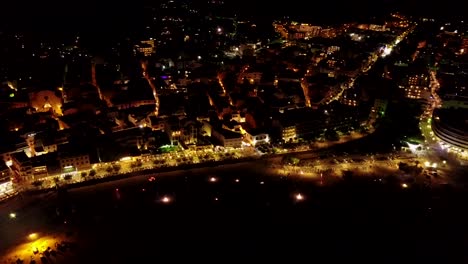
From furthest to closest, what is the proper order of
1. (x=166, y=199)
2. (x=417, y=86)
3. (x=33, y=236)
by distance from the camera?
(x=417, y=86), (x=166, y=199), (x=33, y=236)

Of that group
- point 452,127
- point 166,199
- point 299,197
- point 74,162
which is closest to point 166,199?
point 166,199

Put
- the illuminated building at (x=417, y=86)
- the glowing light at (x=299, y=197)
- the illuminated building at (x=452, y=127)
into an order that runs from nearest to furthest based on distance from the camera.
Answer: the glowing light at (x=299, y=197), the illuminated building at (x=452, y=127), the illuminated building at (x=417, y=86)

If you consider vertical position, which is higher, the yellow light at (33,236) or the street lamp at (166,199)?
the street lamp at (166,199)

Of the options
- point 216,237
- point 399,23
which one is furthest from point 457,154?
point 399,23

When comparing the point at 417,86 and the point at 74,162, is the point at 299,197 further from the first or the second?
the point at 417,86

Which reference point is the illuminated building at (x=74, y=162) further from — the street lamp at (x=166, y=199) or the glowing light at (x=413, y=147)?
the glowing light at (x=413, y=147)

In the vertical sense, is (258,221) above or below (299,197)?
below

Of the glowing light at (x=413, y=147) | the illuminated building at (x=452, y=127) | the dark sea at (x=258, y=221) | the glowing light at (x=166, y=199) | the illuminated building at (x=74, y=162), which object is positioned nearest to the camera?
the dark sea at (x=258, y=221)

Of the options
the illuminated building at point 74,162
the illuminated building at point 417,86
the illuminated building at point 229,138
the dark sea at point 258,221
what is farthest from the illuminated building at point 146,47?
the illuminated building at point 417,86

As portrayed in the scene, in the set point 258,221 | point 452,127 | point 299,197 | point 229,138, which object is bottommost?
point 258,221

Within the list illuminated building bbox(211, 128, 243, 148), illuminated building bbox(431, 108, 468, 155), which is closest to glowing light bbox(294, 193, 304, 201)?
illuminated building bbox(211, 128, 243, 148)

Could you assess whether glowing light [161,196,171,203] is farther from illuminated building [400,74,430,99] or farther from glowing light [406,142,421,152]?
illuminated building [400,74,430,99]
